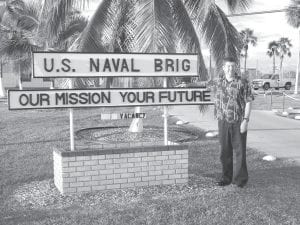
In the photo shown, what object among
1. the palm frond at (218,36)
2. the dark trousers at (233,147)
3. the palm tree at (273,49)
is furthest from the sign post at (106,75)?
the palm tree at (273,49)

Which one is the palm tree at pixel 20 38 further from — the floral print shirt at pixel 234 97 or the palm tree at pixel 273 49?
the palm tree at pixel 273 49

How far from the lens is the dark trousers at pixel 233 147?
605 cm

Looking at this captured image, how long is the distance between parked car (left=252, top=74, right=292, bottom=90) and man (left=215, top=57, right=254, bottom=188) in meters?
39.6

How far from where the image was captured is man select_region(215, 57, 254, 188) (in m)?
5.95

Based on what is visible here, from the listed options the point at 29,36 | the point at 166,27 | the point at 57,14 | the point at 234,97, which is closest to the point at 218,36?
the point at 166,27

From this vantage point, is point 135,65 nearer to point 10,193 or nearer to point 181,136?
point 10,193

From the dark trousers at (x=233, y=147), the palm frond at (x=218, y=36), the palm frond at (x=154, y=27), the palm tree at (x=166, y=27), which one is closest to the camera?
the dark trousers at (x=233, y=147)

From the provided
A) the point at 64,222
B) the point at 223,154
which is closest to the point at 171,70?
the point at 223,154

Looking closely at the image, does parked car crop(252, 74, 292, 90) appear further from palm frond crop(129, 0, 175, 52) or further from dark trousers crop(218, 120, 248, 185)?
dark trousers crop(218, 120, 248, 185)

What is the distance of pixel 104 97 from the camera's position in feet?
20.4

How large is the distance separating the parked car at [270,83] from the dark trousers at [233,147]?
3951cm

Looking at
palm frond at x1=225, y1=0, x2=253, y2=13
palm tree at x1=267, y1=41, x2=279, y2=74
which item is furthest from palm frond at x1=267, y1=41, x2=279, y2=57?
palm frond at x1=225, y1=0, x2=253, y2=13

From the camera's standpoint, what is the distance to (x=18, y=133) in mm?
12492

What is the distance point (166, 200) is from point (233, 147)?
1.33 m
